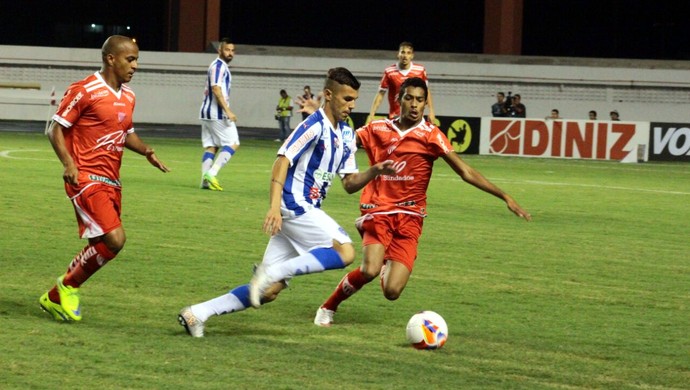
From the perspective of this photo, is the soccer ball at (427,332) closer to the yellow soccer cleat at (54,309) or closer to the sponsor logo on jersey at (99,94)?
the yellow soccer cleat at (54,309)

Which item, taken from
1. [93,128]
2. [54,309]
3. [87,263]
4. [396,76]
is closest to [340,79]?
[93,128]

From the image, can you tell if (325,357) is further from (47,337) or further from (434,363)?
(47,337)

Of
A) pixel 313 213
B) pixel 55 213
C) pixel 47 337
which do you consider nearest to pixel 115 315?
pixel 47 337

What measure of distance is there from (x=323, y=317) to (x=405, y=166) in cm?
129

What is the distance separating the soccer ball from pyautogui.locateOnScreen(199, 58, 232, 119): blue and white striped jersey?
1038cm

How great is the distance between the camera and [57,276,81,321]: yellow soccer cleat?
741 centimetres

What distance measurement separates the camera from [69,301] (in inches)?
292

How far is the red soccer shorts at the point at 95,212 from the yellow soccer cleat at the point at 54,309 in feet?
1.56

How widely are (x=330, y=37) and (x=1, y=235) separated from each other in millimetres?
38365

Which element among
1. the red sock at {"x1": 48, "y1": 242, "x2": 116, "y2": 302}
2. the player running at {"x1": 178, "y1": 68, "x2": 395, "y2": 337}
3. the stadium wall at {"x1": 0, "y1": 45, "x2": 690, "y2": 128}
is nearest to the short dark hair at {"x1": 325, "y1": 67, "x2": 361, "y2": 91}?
the player running at {"x1": 178, "y1": 68, "x2": 395, "y2": 337}

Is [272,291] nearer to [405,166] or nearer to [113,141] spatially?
[113,141]

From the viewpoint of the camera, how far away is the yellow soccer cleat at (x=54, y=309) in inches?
293

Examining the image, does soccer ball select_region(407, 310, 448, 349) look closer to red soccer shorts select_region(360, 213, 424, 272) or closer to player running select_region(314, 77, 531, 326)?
player running select_region(314, 77, 531, 326)

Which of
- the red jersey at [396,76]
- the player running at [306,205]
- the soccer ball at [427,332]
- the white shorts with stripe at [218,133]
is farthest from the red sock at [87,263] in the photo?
the red jersey at [396,76]
